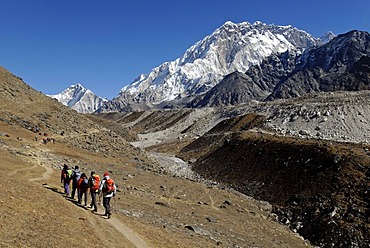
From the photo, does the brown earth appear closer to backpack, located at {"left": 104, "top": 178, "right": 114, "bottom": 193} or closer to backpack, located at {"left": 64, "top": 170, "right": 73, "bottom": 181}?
backpack, located at {"left": 64, "top": 170, "right": 73, "bottom": 181}

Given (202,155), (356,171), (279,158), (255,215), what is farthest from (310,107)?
(255,215)

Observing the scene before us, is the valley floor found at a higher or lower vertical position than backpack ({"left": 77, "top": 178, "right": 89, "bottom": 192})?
lower

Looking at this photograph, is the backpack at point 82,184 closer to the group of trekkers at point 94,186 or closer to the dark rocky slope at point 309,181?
the group of trekkers at point 94,186

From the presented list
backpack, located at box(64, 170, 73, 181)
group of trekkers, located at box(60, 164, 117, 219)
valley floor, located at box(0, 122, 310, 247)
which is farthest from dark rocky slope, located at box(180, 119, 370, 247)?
backpack, located at box(64, 170, 73, 181)

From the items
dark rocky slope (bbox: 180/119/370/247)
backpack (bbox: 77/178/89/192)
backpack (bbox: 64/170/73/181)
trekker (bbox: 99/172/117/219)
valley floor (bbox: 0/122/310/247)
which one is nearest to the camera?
valley floor (bbox: 0/122/310/247)

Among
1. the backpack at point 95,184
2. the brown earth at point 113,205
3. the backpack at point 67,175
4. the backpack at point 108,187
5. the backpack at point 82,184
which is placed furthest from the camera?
the backpack at point 67,175

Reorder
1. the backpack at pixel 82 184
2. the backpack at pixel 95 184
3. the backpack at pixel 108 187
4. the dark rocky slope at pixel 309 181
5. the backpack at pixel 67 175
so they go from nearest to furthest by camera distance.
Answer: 1. the backpack at pixel 108 187
2. the backpack at pixel 95 184
3. the backpack at pixel 82 184
4. the backpack at pixel 67 175
5. the dark rocky slope at pixel 309 181

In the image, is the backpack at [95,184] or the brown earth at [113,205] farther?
the backpack at [95,184]

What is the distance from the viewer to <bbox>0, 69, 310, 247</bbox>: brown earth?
1833cm

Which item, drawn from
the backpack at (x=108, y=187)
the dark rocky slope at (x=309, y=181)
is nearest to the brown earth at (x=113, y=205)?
the backpack at (x=108, y=187)

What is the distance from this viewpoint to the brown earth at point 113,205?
1833 cm

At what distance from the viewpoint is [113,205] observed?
28.5m

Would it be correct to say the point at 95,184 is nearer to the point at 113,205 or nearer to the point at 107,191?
the point at 107,191

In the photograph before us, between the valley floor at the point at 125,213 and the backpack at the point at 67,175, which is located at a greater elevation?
the backpack at the point at 67,175
